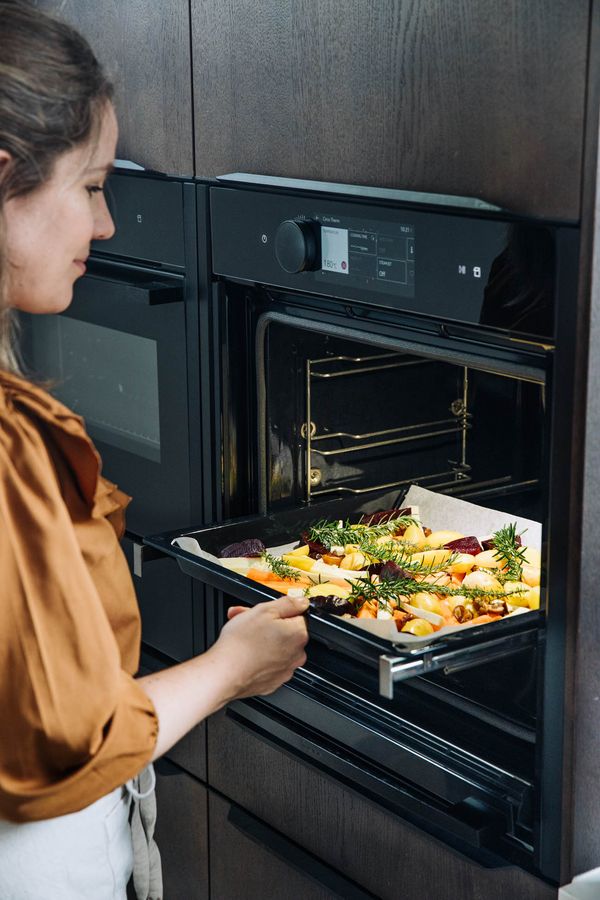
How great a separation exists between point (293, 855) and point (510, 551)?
50cm

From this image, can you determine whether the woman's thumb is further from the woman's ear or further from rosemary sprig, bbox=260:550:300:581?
the woman's ear

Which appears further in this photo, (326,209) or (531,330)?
(326,209)

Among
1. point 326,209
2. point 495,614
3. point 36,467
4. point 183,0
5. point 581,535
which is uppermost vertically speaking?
point 183,0

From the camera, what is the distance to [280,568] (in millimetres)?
1425

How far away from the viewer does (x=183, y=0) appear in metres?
1.47

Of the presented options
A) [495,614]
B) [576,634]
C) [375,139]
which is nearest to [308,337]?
[375,139]

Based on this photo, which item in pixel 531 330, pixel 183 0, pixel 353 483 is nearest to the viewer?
pixel 531 330

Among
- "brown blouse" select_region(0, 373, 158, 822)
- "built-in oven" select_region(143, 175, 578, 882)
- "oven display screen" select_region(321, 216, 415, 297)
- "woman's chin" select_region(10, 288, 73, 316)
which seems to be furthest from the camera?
"oven display screen" select_region(321, 216, 415, 297)

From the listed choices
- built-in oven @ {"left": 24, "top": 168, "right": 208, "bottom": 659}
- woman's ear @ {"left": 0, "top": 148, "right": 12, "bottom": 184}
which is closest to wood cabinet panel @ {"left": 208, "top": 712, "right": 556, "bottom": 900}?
built-in oven @ {"left": 24, "top": 168, "right": 208, "bottom": 659}

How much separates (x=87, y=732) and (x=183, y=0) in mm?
937

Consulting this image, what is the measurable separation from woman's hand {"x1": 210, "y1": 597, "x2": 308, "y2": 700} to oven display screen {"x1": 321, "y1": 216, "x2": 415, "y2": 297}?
34cm

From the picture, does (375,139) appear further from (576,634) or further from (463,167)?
(576,634)

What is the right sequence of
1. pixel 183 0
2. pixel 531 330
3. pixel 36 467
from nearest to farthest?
pixel 36 467 → pixel 531 330 → pixel 183 0

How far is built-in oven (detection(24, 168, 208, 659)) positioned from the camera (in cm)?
157
